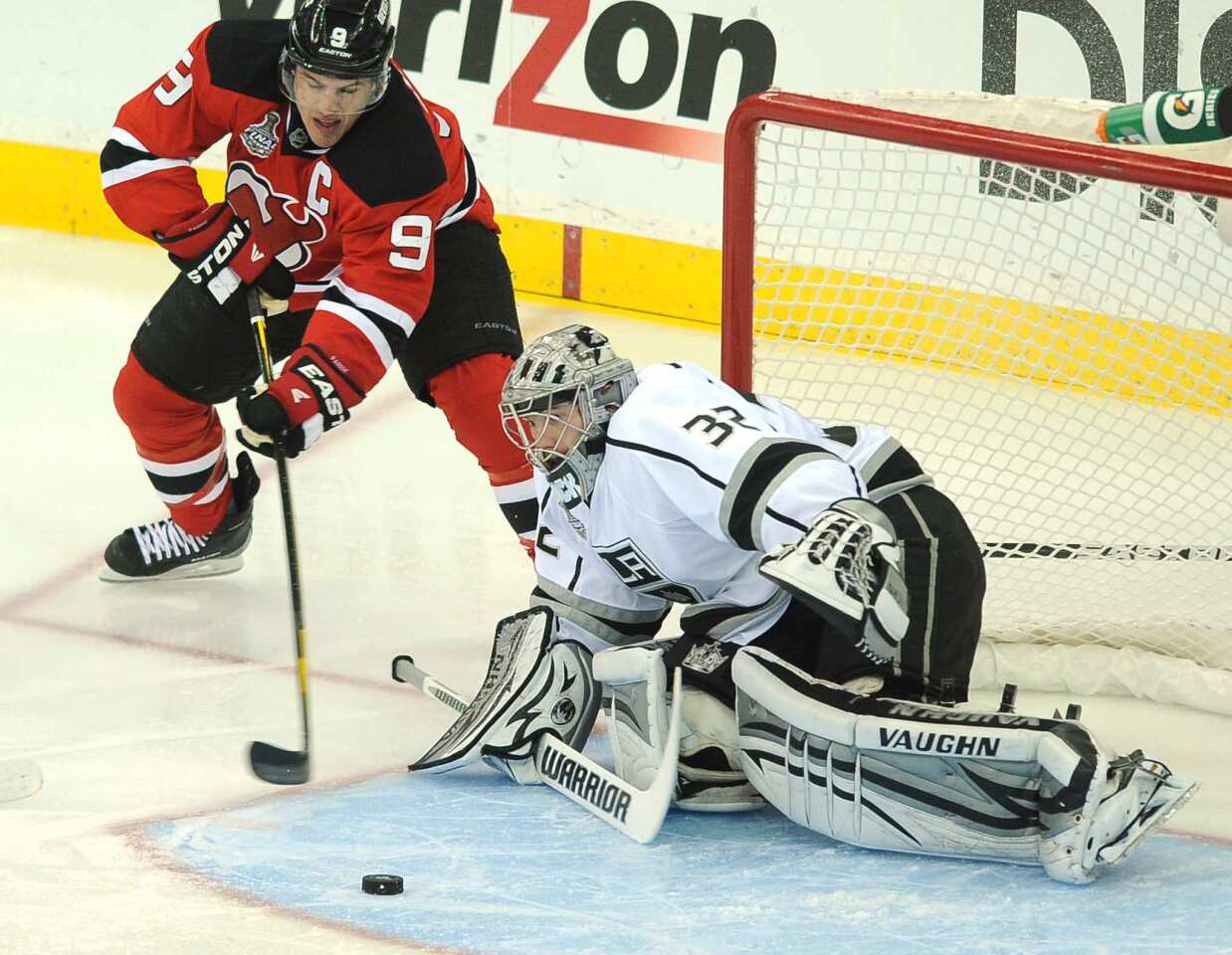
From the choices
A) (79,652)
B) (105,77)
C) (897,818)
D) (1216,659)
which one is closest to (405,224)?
(79,652)

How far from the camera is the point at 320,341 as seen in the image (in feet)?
11.1

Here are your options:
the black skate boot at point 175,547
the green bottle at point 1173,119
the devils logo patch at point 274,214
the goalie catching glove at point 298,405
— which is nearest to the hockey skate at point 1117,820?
the green bottle at point 1173,119

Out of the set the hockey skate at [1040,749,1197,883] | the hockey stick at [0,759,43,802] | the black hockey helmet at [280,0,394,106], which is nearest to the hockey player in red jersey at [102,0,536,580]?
the black hockey helmet at [280,0,394,106]

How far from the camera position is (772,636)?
299 cm

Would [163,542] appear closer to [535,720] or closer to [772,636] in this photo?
[535,720]

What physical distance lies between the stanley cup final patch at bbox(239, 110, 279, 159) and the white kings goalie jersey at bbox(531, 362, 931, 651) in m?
0.83

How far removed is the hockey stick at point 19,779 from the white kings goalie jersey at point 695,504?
32.1 inches

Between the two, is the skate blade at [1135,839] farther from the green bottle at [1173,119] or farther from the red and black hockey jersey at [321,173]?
the red and black hockey jersey at [321,173]

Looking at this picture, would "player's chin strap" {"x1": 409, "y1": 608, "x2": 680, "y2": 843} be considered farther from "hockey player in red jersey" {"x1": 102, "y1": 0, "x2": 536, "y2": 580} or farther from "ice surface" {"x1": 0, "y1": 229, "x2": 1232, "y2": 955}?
"hockey player in red jersey" {"x1": 102, "y1": 0, "x2": 536, "y2": 580}

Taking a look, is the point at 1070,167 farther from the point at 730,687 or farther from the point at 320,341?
the point at 320,341

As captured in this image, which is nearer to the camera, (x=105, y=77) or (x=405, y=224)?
(x=405, y=224)

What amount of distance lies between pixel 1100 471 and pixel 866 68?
68.6 inches

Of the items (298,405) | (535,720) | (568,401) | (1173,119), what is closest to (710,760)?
(535,720)

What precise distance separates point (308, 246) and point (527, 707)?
1.03 metres
